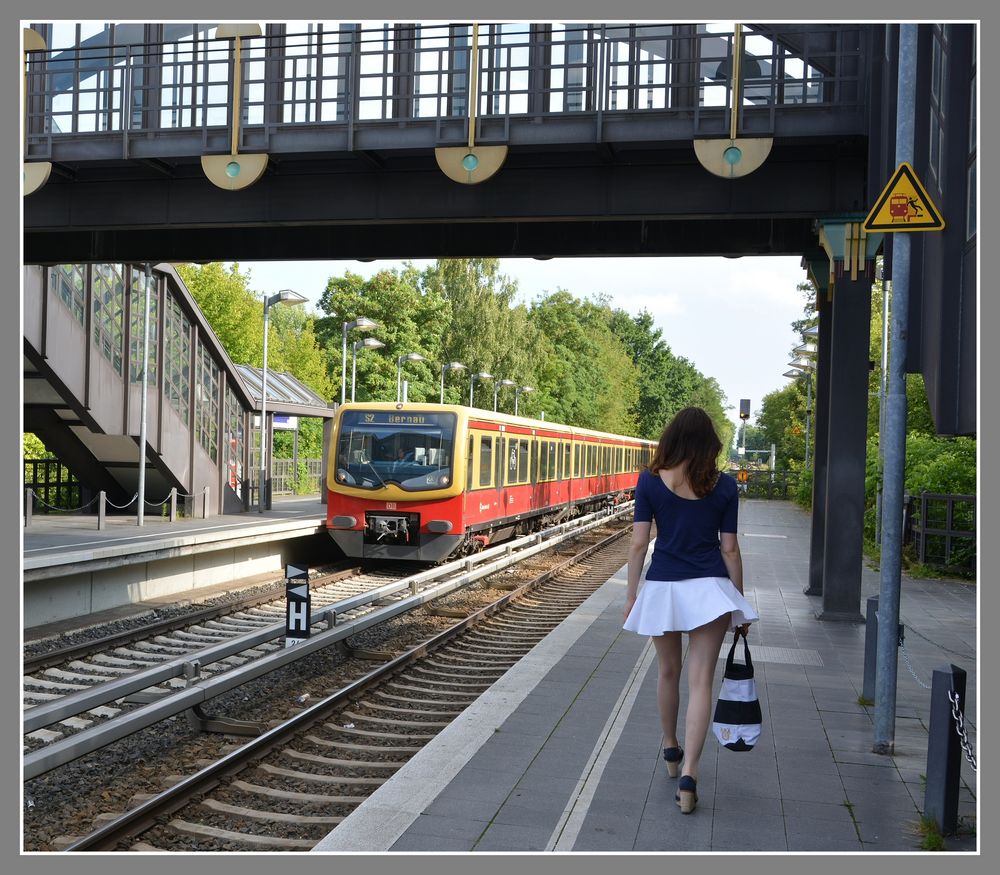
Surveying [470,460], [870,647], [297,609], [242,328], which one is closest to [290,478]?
[242,328]

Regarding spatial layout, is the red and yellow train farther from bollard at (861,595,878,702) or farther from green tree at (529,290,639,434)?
green tree at (529,290,639,434)

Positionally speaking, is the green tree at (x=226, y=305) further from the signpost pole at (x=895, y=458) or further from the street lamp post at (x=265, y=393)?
the signpost pole at (x=895, y=458)

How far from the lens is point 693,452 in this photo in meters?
5.14

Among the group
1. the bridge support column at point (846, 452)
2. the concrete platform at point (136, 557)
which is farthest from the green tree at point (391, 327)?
the bridge support column at point (846, 452)

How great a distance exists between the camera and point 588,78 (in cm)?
1180

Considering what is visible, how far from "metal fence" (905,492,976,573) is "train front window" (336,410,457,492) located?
8.51 m

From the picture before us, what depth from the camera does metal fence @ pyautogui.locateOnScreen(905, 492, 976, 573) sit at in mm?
18516

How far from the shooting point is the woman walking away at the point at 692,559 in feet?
16.8

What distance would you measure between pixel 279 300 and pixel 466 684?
1681 cm

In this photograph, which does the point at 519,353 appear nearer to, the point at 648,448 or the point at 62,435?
the point at 648,448

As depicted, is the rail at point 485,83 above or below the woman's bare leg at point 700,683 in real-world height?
above

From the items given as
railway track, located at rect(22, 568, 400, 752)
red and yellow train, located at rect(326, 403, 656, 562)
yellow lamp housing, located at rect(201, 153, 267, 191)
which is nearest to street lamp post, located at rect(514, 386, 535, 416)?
red and yellow train, located at rect(326, 403, 656, 562)

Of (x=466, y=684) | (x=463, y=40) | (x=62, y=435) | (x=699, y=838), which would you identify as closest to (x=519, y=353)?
(x=62, y=435)

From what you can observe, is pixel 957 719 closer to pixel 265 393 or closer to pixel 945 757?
pixel 945 757
